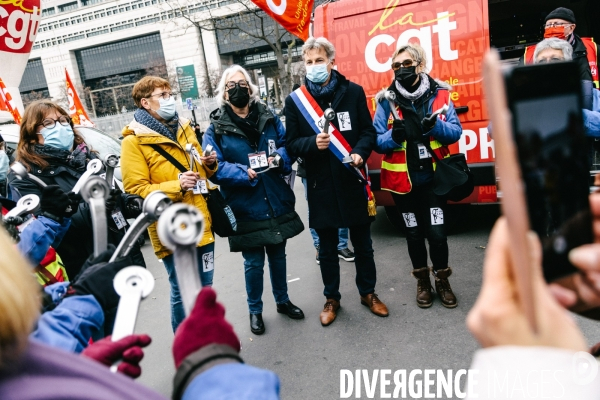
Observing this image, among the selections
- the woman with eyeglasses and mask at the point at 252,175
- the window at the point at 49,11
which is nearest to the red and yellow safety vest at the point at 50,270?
the woman with eyeglasses and mask at the point at 252,175

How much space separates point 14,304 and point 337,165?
8.29 feet

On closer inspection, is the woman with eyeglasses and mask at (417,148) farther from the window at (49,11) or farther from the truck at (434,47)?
the window at (49,11)

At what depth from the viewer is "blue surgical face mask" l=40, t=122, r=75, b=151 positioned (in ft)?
8.65

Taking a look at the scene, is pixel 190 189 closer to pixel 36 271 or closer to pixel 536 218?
pixel 36 271

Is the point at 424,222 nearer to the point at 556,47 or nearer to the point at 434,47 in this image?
the point at 556,47

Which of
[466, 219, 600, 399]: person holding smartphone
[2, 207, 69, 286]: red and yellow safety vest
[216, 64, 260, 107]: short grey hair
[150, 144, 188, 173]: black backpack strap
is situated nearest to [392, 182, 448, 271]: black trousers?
[216, 64, 260, 107]: short grey hair

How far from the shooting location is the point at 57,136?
2646 mm

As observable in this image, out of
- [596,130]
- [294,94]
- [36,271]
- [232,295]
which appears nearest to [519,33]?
[596,130]

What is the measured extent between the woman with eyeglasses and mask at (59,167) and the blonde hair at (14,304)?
1745 millimetres

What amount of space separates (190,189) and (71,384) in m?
2.04

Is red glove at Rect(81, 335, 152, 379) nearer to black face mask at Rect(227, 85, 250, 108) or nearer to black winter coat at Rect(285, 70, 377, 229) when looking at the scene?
black winter coat at Rect(285, 70, 377, 229)

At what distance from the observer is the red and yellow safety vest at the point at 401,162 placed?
304cm

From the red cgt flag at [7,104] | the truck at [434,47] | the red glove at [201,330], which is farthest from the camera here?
the red cgt flag at [7,104]

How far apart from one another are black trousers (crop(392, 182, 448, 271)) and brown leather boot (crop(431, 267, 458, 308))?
0.04 m
